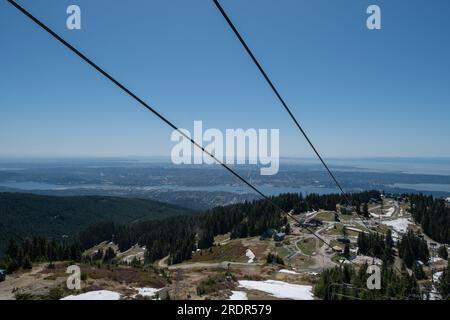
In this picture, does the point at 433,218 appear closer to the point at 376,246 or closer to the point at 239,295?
the point at 376,246

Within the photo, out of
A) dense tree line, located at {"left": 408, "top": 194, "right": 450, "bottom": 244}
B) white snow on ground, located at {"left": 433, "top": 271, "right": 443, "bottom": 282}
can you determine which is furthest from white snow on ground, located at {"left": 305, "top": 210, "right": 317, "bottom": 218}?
white snow on ground, located at {"left": 433, "top": 271, "right": 443, "bottom": 282}

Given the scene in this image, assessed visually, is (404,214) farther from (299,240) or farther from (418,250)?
(299,240)

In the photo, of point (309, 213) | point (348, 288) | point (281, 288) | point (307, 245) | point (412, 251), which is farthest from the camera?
point (309, 213)

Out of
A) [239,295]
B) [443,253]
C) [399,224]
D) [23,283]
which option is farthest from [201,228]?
[23,283]

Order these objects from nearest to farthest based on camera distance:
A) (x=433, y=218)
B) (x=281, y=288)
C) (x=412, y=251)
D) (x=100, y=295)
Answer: (x=100, y=295) < (x=281, y=288) < (x=412, y=251) < (x=433, y=218)

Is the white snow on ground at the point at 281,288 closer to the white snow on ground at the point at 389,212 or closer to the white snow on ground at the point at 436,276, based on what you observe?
the white snow on ground at the point at 436,276
